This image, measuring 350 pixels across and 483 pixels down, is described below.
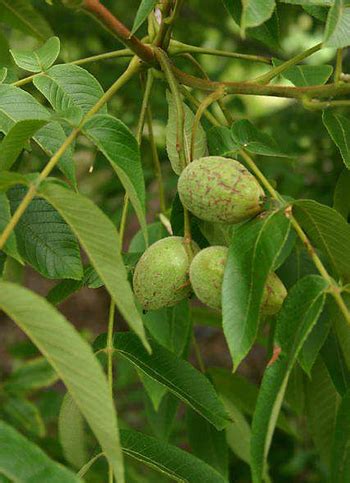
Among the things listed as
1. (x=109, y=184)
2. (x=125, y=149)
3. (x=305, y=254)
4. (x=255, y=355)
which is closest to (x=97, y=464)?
(x=109, y=184)

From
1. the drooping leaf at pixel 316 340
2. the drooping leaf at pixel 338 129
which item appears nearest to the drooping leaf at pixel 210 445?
the drooping leaf at pixel 316 340

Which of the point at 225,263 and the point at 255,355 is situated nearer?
the point at 225,263

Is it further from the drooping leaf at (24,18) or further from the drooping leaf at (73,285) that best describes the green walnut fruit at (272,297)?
the drooping leaf at (24,18)

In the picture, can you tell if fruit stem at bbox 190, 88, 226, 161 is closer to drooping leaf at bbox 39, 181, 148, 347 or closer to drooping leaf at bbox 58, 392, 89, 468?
drooping leaf at bbox 39, 181, 148, 347

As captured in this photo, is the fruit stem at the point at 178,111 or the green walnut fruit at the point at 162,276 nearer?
the green walnut fruit at the point at 162,276

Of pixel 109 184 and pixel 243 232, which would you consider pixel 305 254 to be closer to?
pixel 243 232

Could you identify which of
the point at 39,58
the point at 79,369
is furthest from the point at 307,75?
the point at 79,369

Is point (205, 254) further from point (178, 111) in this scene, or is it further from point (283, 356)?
point (178, 111)

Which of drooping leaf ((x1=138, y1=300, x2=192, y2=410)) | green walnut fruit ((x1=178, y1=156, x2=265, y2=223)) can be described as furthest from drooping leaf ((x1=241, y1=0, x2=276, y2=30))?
drooping leaf ((x1=138, y1=300, x2=192, y2=410))
